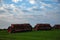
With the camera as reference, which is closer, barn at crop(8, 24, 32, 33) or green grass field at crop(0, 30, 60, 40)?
green grass field at crop(0, 30, 60, 40)

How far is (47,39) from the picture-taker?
619cm

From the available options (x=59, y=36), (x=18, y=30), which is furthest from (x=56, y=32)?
(x=18, y=30)

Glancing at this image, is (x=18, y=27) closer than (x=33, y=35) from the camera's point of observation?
No

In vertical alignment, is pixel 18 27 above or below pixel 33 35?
above

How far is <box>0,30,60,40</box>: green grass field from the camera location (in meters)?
6.38

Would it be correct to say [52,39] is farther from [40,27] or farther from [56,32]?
[40,27]

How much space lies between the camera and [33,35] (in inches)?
267

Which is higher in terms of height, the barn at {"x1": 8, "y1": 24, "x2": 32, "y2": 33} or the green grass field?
the barn at {"x1": 8, "y1": 24, "x2": 32, "y2": 33}

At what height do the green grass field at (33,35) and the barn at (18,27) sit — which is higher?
the barn at (18,27)

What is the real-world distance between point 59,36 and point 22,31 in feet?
4.46

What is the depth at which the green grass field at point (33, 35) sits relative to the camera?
6.38 metres

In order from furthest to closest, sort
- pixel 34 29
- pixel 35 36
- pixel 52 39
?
1. pixel 34 29
2. pixel 35 36
3. pixel 52 39

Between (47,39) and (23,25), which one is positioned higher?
(23,25)

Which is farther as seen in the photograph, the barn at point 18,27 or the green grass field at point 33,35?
the barn at point 18,27
